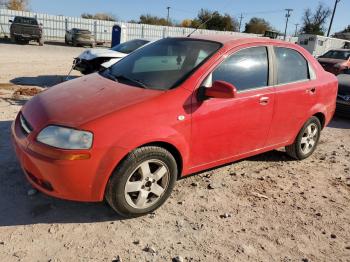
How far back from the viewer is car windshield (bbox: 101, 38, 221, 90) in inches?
150

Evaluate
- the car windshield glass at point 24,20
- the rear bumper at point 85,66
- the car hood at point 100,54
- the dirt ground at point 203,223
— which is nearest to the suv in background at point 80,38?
the car windshield glass at point 24,20

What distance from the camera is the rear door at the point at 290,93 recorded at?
14.8 ft

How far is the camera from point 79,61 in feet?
33.1

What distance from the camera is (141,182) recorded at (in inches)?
134

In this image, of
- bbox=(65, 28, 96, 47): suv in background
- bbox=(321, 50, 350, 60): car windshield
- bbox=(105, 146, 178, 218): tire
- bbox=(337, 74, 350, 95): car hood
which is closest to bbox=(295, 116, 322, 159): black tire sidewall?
bbox=(105, 146, 178, 218): tire

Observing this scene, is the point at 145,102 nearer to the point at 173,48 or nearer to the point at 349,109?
the point at 173,48

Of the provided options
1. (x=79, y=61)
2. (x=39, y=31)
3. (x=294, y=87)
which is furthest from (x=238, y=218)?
(x=39, y=31)

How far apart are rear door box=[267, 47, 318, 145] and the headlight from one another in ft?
7.89

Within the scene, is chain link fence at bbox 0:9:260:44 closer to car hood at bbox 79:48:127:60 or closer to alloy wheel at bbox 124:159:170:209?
car hood at bbox 79:48:127:60

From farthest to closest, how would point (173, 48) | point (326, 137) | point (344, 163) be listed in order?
1. point (326, 137)
2. point (344, 163)
3. point (173, 48)

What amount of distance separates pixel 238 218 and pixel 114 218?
1217 millimetres

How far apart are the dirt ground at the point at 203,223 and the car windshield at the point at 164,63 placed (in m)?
1.25

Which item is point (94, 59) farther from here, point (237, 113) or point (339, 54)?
point (339, 54)

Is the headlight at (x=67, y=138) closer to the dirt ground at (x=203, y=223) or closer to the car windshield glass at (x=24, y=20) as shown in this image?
the dirt ground at (x=203, y=223)
